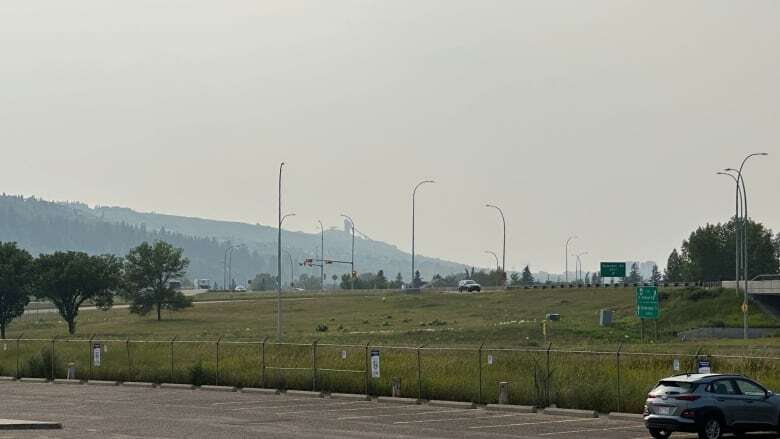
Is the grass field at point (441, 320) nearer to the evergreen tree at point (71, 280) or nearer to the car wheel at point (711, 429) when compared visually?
the evergreen tree at point (71, 280)

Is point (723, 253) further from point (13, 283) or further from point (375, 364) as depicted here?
point (375, 364)

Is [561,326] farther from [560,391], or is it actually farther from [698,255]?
[698,255]

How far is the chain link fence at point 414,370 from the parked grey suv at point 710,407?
203 inches

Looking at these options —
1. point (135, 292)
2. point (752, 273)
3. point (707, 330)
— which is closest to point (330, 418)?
point (707, 330)

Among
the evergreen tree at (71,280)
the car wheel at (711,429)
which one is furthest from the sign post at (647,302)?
the evergreen tree at (71,280)

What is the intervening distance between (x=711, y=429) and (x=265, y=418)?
13.3 m

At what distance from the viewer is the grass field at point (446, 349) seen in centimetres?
4225

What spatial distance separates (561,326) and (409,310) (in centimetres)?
3459

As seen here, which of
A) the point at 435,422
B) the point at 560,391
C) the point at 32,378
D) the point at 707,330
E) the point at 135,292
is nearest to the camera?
the point at 435,422

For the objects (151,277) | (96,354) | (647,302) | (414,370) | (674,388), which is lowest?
(414,370)

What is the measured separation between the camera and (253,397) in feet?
146

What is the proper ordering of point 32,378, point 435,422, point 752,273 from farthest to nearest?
point 752,273 < point 32,378 < point 435,422

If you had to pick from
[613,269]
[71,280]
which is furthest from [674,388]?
[613,269]

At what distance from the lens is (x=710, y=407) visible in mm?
29750
